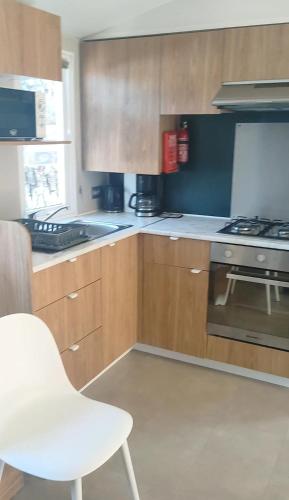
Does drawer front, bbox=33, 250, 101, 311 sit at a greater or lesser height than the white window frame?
lesser

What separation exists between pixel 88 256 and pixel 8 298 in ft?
1.65

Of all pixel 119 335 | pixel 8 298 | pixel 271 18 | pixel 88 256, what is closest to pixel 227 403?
pixel 119 335

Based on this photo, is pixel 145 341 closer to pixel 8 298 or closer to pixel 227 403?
pixel 227 403

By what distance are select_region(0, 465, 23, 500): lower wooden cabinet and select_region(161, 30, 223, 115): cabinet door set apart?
7.04ft

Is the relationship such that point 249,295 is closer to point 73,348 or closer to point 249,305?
point 249,305

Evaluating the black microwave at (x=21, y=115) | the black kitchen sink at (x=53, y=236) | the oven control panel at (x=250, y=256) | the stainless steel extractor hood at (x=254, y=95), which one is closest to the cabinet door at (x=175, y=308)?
the oven control panel at (x=250, y=256)

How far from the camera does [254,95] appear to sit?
2537 mm

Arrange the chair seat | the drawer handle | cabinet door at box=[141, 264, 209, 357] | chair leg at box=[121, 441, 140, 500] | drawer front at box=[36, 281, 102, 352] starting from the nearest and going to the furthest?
the chair seat → chair leg at box=[121, 441, 140, 500] → drawer front at box=[36, 281, 102, 352] → the drawer handle → cabinet door at box=[141, 264, 209, 357]

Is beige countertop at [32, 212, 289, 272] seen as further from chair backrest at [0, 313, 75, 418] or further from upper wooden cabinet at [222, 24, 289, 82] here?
upper wooden cabinet at [222, 24, 289, 82]

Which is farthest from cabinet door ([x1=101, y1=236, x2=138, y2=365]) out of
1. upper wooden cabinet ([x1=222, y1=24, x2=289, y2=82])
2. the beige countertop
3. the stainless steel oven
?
upper wooden cabinet ([x1=222, y1=24, x2=289, y2=82])

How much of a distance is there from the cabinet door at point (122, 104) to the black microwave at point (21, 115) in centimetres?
83

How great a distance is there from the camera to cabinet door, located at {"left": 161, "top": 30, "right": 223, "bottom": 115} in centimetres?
274

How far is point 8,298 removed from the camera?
2.18 m

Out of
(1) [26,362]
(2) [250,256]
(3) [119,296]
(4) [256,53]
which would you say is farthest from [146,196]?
(1) [26,362]
